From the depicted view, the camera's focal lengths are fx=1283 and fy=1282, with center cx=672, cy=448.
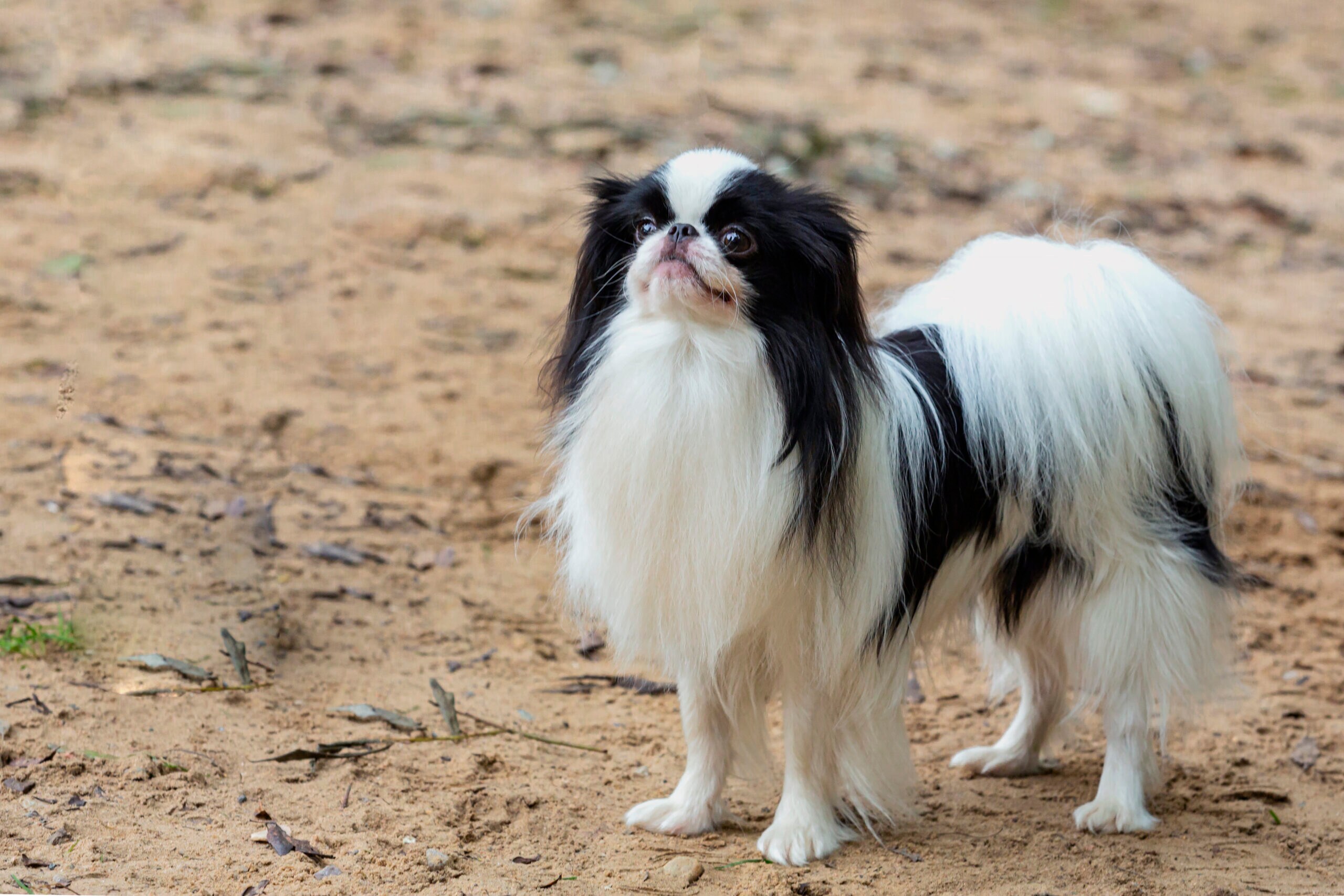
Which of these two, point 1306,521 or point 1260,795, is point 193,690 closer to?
point 1260,795

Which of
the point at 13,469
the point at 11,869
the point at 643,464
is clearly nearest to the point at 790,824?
the point at 643,464

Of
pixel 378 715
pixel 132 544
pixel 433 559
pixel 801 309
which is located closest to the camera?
pixel 801 309

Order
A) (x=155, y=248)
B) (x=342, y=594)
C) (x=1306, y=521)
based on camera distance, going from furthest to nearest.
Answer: (x=155, y=248) < (x=1306, y=521) < (x=342, y=594)

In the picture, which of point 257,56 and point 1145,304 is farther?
point 257,56

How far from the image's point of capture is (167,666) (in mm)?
3588

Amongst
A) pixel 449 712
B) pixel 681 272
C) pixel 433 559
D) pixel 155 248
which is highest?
pixel 681 272

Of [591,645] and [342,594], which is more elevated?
[342,594]

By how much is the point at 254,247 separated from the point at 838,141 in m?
3.76

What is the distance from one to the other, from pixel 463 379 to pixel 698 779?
3064 millimetres

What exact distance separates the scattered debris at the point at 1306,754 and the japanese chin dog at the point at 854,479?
55 cm

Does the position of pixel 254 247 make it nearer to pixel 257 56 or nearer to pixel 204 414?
pixel 204 414

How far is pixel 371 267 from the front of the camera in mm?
6754

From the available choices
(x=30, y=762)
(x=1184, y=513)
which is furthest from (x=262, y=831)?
(x=1184, y=513)

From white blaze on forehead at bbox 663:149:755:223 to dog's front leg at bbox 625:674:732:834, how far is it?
122 centimetres
